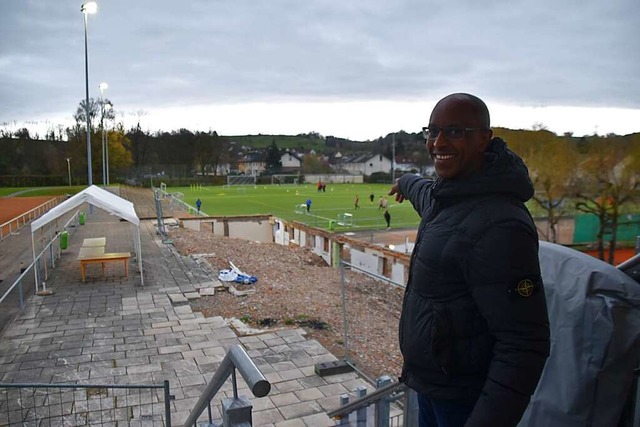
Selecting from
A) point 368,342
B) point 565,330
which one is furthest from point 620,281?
point 368,342

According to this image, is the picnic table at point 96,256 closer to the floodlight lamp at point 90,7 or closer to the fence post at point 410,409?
the fence post at point 410,409

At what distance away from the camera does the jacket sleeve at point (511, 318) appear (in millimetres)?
1523

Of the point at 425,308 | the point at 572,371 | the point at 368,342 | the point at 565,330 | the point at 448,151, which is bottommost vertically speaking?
the point at 368,342

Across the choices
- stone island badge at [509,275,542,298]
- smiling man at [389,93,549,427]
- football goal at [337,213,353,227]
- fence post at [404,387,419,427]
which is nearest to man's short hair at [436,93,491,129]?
smiling man at [389,93,549,427]

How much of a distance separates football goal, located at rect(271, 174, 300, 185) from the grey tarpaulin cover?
93.2 meters

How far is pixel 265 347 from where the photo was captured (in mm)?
8219

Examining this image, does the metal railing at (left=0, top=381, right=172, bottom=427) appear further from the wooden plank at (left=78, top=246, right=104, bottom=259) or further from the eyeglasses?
the wooden plank at (left=78, top=246, right=104, bottom=259)

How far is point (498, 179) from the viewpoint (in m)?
1.70

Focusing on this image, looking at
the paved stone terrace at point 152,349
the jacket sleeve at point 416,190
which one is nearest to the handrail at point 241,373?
the jacket sleeve at point 416,190

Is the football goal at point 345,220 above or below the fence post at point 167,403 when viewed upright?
below

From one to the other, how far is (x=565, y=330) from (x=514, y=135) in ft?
138

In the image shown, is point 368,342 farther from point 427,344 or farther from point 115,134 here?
point 115,134

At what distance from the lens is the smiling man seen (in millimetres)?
1533

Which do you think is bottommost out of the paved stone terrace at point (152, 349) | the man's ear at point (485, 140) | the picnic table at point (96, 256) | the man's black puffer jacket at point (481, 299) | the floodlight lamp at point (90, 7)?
the paved stone terrace at point (152, 349)
